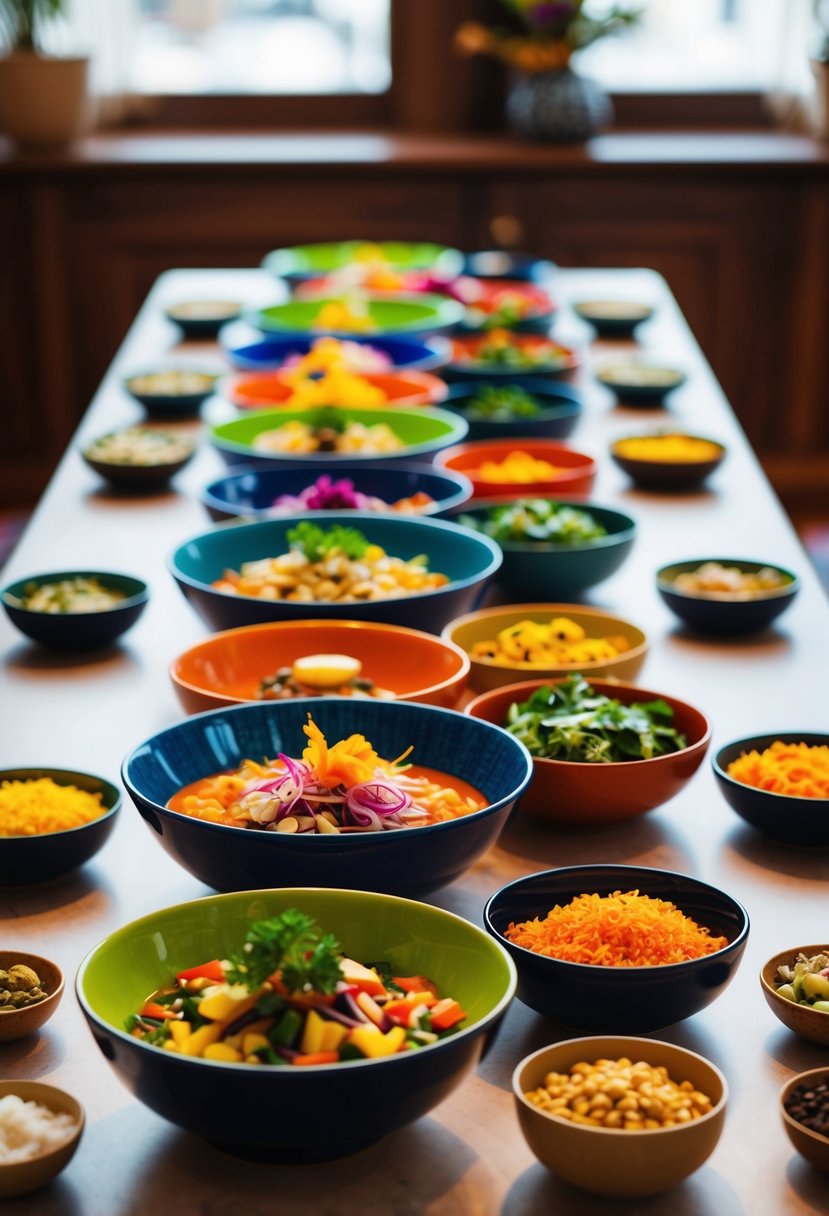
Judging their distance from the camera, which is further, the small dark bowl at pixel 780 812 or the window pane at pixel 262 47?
the window pane at pixel 262 47

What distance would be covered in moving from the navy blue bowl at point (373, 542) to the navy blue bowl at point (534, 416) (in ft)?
2.07

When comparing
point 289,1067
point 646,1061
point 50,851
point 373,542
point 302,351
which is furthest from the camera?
point 302,351

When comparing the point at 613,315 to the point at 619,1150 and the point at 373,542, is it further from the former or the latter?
the point at 619,1150

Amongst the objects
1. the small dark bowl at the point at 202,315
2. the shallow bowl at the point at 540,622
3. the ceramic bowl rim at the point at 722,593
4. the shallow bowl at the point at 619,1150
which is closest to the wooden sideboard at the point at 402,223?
the small dark bowl at the point at 202,315

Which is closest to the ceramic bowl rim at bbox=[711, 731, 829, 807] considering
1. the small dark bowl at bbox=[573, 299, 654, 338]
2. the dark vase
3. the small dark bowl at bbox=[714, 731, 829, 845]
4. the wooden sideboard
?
the small dark bowl at bbox=[714, 731, 829, 845]

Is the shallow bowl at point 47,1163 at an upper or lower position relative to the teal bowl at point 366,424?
upper

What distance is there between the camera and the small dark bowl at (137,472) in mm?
2838

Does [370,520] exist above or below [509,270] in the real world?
above

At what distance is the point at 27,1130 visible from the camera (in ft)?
3.76

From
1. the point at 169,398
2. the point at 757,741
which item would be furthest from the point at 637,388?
the point at 757,741

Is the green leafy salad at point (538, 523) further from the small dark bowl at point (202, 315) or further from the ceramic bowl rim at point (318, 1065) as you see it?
the small dark bowl at point (202, 315)

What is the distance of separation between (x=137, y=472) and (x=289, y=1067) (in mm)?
1890

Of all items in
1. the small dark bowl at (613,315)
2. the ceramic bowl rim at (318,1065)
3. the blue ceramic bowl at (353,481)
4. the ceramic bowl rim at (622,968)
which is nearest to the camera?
the ceramic bowl rim at (318,1065)

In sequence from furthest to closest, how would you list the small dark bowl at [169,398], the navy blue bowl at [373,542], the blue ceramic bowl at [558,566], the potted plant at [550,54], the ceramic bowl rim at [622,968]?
1. the potted plant at [550,54]
2. the small dark bowl at [169,398]
3. the blue ceramic bowl at [558,566]
4. the navy blue bowl at [373,542]
5. the ceramic bowl rim at [622,968]
